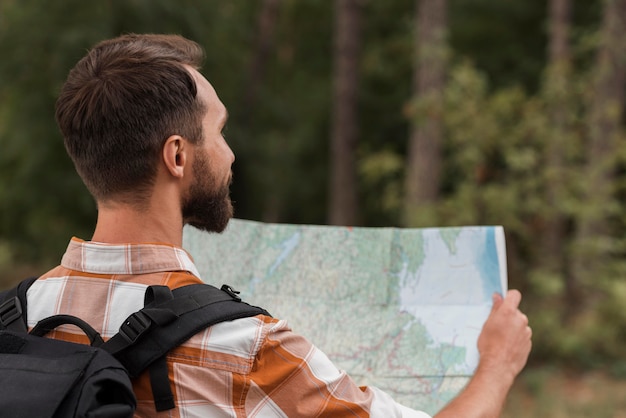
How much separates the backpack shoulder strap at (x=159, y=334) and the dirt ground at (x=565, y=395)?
5.24m

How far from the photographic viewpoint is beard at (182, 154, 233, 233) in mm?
1535

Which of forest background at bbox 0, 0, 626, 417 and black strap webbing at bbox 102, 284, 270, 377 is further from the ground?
forest background at bbox 0, 0, 626, 417

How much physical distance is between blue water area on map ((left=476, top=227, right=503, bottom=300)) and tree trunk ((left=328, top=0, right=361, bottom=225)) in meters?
9.40

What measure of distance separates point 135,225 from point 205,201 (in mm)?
155

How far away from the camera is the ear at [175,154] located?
1464mm

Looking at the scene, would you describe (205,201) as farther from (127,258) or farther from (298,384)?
(298,384)

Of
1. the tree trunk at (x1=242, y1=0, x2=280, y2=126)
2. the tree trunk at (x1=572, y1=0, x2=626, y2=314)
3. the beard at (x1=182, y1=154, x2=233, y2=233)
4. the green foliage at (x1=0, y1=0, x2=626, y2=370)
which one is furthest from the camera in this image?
the tree trunk at (x1=242, y1=0, x2=280, y2=126)

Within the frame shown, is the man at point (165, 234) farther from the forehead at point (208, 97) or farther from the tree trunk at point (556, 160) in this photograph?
the tree trunk at point (556, 160)

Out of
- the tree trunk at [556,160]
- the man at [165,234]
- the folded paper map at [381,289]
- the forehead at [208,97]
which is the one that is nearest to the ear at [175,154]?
the man at [165,234]

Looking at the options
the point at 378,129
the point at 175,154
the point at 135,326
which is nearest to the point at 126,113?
the point at 175,154

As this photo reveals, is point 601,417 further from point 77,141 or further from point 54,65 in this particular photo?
point 54,65

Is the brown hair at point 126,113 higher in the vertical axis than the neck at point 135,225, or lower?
higher

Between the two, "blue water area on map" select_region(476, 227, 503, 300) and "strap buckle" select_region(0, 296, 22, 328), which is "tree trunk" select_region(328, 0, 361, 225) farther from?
"strap buckle" select_region(0, 296, 22, 328)

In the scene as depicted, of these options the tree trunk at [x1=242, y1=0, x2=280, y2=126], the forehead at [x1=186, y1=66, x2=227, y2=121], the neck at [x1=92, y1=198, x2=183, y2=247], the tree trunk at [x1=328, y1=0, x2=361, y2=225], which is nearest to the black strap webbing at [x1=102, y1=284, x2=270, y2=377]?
the neck at [x1=92, y1=198, x2=183, y2=247]
